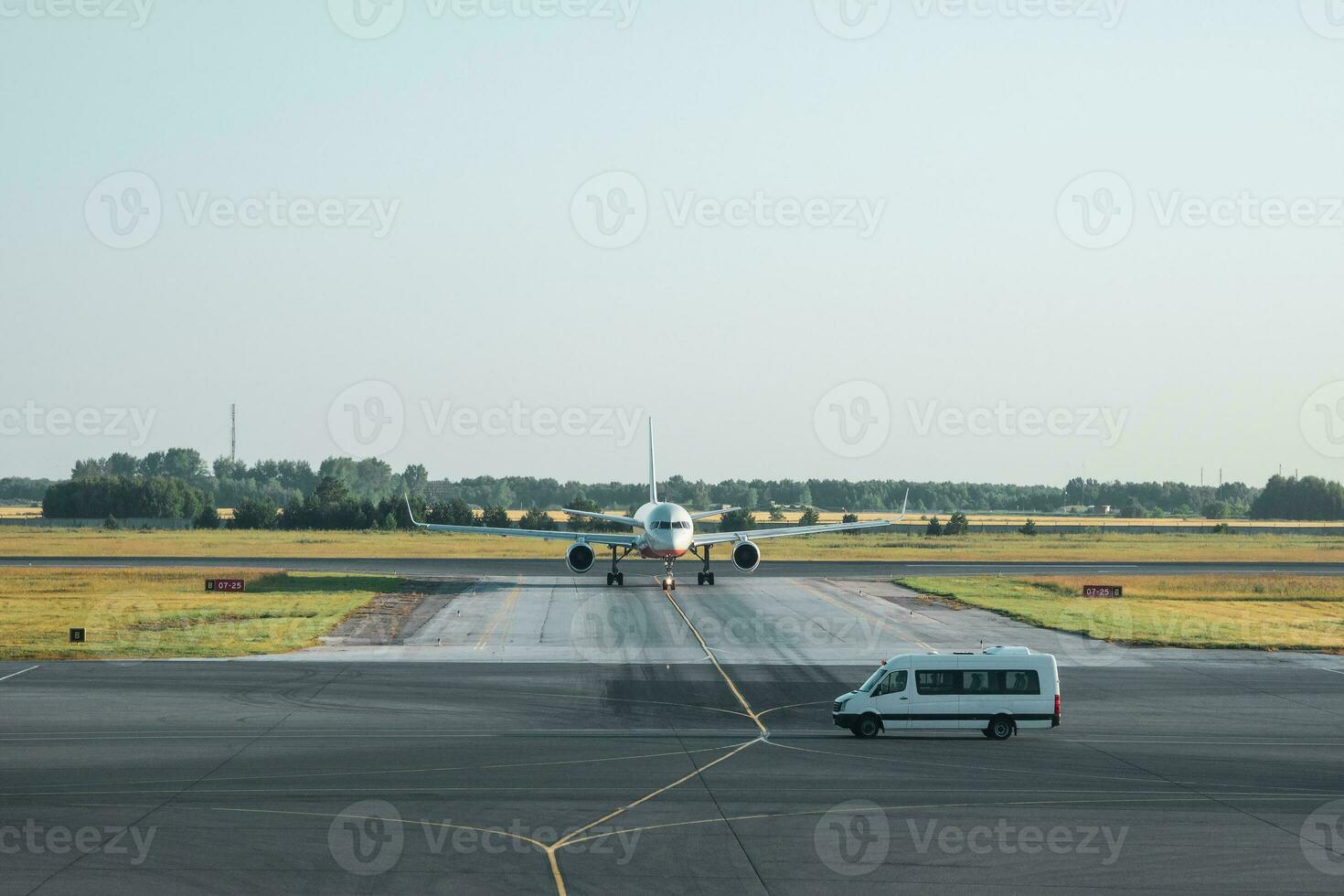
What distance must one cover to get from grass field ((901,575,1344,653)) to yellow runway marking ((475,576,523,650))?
24503 mm

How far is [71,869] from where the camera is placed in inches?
790

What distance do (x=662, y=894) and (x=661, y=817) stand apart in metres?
4.60

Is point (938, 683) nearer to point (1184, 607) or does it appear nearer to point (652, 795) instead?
point (652, 795)

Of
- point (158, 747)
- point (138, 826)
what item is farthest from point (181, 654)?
point (138, 826)

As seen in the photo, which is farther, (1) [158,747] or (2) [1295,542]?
(2) [1295,542]

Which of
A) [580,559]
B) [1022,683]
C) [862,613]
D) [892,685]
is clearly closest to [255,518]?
[580,559]

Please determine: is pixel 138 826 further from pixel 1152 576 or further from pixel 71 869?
pixel 1152 576

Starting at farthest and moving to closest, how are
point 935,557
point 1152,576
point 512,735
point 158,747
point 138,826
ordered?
point 935,557, point 1152,576, point 512,735, point 158,747, point 138,826

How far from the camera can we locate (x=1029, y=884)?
19.9m

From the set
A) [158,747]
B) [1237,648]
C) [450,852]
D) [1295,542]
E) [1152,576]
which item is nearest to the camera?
[450,852]

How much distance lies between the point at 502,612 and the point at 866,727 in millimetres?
32905

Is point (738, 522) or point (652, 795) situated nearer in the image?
point (652, 795)

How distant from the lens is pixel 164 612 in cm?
6025

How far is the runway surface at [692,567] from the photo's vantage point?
89.1 m
